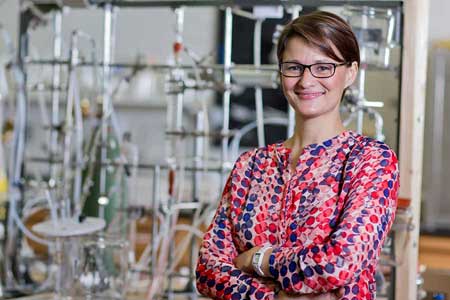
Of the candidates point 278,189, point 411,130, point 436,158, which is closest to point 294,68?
point 278,189

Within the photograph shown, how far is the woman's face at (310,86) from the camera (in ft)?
4.79

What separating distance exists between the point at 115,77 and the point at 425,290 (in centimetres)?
321

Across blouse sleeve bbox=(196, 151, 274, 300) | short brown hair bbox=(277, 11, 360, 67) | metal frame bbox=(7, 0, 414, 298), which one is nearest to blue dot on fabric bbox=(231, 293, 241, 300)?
blouse sleeve bbox=(196, 151, 274, 300)

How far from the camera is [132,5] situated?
9.22 feet

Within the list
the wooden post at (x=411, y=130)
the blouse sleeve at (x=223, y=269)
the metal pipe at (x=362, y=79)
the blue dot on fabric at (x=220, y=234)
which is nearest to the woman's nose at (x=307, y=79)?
the blouse sleeve at (x=223, y=269)

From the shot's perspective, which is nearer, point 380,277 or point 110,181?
point 380,277

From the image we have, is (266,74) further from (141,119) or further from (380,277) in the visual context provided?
(141,119)

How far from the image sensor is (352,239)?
137 centimetres

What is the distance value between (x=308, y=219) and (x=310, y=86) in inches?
9.7

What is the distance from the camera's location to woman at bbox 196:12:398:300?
1.39 metres

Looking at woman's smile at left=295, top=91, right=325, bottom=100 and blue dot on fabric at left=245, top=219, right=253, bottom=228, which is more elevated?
woman's smile at left=295, top=91, right=325, bottom=100

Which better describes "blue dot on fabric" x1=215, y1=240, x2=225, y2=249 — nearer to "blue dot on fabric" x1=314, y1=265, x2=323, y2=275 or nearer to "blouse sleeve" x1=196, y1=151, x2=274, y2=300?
"blouse sleeve" x1=196, y1=151, x2=274, y2=300

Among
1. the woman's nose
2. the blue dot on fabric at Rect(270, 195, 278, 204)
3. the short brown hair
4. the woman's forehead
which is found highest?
the short brown hair

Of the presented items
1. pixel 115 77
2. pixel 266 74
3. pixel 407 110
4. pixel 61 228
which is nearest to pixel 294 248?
pixel 407 110
